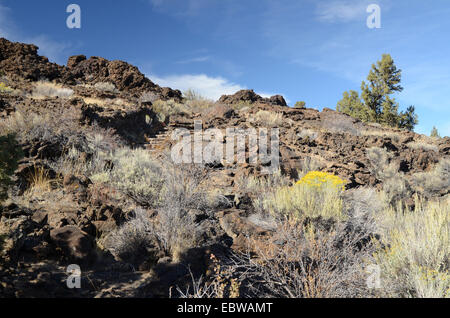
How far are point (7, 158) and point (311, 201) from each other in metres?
4.06

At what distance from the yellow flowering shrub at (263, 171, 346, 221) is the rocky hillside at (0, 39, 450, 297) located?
0.34 meters

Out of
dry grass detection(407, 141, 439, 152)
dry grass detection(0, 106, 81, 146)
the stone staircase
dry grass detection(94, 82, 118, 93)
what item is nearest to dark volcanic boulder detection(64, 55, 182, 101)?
dry grass detection(94, 82, 118, 93)

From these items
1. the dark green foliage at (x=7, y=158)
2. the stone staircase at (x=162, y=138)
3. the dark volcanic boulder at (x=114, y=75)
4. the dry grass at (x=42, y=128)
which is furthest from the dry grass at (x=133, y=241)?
the dark volcanic boulder at (x=114, y=75)

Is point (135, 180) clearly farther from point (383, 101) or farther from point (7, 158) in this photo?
point (383, 101)

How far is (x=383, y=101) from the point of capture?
2402cm

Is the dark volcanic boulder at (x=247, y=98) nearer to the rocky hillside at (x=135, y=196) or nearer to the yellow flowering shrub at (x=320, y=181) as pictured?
the rocky hillside at (x=135, y=196)

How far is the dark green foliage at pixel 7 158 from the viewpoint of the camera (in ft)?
8.53

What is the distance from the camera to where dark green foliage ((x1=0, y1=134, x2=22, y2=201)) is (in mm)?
2600

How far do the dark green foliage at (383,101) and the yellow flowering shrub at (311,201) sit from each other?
847 inches

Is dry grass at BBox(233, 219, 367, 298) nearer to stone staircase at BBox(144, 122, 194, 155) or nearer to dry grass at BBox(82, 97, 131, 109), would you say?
stone staircase at BBox(144, 122, 194, 155)

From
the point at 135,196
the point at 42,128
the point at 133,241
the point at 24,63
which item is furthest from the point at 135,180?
the point at 24,63

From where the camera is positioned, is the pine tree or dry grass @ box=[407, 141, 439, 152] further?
the pine tree
